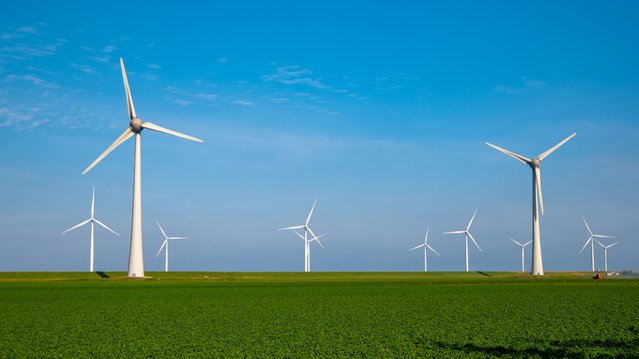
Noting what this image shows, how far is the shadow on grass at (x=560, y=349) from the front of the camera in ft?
68.8

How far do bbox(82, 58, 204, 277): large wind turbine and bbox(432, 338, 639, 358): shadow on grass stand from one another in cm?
5916

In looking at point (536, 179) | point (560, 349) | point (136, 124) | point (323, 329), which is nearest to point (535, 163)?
point (536, 179)

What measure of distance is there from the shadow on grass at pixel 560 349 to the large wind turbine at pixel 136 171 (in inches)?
2329

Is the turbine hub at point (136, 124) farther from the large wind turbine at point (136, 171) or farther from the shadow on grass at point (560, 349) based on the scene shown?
the shadow on grass at point (560, 349)

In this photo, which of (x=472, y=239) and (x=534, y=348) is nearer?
(x=534, y=348)

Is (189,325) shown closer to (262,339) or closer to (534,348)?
(262,339)

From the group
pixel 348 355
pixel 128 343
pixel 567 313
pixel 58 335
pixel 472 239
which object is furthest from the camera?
pixel 472 239

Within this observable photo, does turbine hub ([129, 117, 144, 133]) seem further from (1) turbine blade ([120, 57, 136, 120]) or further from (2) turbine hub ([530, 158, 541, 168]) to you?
(2) turbine hub ([530, 158, 541, 168])

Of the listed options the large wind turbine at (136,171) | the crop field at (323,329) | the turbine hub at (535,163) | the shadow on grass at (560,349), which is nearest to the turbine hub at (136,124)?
the large wind turbine at (136,171)

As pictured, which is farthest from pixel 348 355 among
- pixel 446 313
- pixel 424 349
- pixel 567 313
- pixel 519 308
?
pixel 519 308

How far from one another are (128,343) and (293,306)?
19608 mm

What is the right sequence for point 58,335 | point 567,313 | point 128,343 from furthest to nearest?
point 567,313 < point 58,335 < point 128,343

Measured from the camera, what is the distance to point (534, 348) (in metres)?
22.4

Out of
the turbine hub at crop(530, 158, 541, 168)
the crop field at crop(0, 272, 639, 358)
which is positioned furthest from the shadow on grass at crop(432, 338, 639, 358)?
the turbine hub at crop(530, 158, 541, 168)
